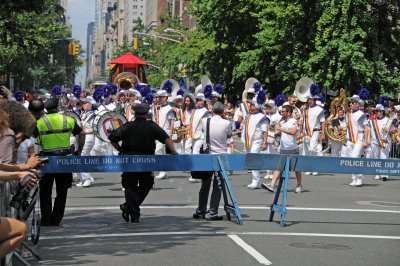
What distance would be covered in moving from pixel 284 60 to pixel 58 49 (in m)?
61.0

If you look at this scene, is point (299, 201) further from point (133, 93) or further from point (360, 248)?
point (133, 93)

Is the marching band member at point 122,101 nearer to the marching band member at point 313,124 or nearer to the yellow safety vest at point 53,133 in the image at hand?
the marching band member at point 313,124

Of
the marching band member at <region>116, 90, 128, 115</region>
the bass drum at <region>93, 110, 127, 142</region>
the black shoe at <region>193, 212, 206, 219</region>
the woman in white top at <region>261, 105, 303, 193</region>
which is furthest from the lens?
the marching band member at <region>116, 90, 128, 115</region>

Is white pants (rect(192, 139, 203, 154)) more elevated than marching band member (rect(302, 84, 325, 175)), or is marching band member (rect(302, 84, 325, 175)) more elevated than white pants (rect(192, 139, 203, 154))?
marching band member (rect(302, 84, 325, 175))

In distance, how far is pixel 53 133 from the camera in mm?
14906

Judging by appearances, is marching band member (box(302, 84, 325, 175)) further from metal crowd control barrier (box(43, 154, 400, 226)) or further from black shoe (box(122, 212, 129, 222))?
black shoe (box(122, 212, 129, 222))

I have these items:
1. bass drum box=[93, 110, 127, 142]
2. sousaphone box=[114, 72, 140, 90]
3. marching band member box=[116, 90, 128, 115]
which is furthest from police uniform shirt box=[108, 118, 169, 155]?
sousaphone box=[114, 72, 140, 90]

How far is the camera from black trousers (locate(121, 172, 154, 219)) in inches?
586

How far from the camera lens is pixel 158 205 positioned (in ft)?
57.6

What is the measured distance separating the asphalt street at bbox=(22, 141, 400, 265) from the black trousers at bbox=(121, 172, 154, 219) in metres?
0.24

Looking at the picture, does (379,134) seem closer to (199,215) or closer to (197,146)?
(197,146)

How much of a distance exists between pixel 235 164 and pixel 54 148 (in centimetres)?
268

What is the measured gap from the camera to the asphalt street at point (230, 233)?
37.5 ft

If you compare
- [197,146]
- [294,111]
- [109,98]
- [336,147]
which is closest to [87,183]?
[197,146]
